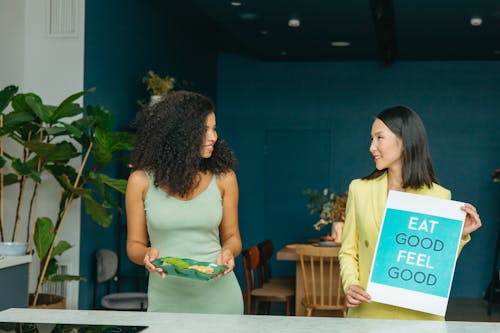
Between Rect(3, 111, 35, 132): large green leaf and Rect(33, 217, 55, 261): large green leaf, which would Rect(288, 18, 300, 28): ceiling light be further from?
Rect(33, 217, 55, 261): large green leaf

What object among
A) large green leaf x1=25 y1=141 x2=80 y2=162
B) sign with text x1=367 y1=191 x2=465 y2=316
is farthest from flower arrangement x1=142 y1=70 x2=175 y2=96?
sign with text x1=367 y1=191 x2=465 y2=316

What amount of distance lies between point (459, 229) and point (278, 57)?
796cm

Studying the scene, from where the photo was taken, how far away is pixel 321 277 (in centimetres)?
574

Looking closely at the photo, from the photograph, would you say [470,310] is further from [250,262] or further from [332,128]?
[250,262]

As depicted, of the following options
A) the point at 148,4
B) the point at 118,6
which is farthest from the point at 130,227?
the point at 148,4

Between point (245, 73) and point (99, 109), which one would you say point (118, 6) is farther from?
point (245, 73)

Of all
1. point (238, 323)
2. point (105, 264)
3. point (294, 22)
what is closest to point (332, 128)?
point (294, 22)

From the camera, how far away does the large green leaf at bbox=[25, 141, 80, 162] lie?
4.44 metres

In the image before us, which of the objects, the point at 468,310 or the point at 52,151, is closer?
the point at 52,151

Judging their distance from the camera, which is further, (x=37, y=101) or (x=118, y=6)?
(x=118, y=6)

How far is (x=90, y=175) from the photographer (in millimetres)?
4691

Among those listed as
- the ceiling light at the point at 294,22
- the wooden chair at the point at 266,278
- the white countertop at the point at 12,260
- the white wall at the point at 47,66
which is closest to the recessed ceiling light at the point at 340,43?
the ceiling light at the point at 294,22

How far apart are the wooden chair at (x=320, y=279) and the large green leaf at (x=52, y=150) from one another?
2117 mm

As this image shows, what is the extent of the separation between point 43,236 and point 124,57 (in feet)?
6.98
